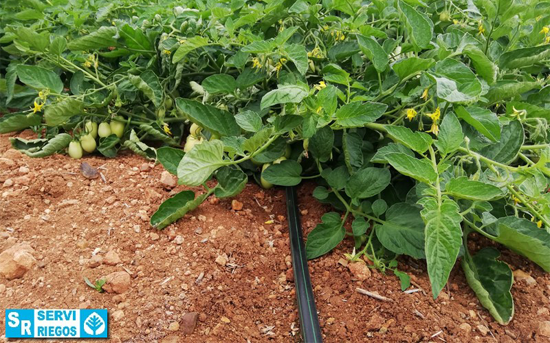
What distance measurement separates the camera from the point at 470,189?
3.43 ft

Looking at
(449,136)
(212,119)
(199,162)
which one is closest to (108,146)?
(212,119)

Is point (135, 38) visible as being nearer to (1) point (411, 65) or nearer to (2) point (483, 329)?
(1) point (411, 65)

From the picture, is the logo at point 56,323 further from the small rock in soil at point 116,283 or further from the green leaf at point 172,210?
the green leaf at point 172,210

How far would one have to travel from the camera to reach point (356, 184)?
1.38 meters

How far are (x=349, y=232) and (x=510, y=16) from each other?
910 mm

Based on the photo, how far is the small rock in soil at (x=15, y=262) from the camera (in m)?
1.28

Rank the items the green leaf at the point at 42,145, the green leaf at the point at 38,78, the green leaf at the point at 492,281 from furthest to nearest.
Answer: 1. the green leaf at the point at 42,145
2. the green leaf at the point at 38,78
3. the green leaf at the point at 492,281

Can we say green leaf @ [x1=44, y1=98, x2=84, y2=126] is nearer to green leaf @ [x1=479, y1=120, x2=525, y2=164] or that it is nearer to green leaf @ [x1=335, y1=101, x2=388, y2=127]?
green leaf @ [x1=335, y1=101, x2=388, y2=127]

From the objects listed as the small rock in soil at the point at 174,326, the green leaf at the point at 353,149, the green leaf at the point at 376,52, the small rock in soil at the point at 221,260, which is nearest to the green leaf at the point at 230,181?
the small rock in soil at the point at 221,260

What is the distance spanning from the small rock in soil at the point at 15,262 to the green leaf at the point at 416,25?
50.9 inches

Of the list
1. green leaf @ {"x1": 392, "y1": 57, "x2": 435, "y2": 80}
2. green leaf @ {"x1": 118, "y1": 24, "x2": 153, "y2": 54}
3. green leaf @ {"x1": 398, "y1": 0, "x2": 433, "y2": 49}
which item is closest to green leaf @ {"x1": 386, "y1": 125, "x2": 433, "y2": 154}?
green leaf @ {"x1": 392, "y1": 57, "x2": 435, "y2": 80}

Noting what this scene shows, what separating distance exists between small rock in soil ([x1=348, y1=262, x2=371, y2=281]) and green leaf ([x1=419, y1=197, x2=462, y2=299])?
41 cm

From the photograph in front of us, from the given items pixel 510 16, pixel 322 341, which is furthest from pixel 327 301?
pixel 510 16

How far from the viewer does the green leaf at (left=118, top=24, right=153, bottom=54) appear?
176 cm
